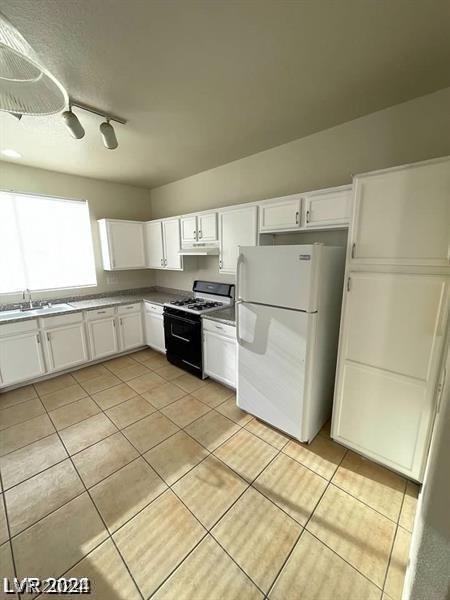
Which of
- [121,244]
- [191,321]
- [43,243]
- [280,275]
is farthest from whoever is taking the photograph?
[121,244]

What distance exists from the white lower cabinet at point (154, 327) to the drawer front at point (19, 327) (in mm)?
1401

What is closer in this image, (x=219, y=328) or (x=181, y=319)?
(x=219, y=328)

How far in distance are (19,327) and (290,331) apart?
3.00m

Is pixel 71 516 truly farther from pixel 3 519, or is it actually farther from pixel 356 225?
pixel 356 225

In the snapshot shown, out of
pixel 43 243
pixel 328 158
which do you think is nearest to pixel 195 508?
pixel 328 158

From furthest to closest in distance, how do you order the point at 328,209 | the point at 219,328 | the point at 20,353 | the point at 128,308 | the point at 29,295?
the point at 128,308, the point at 29,295, the point at 20,353, the point at 219,328, the point at 328,209

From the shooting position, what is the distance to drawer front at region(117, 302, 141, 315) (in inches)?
142

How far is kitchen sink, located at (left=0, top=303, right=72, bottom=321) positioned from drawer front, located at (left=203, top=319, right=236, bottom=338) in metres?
1.90

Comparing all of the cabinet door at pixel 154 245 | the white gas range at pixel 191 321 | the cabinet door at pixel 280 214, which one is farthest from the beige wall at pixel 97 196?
the cabinet door at pixel 280 214

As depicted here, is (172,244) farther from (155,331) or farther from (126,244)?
(155,331)

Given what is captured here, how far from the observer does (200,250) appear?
3.17 meters

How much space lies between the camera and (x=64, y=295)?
359 centimetres

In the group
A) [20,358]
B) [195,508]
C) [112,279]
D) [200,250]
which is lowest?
[195,508]

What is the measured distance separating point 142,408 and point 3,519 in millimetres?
1183
